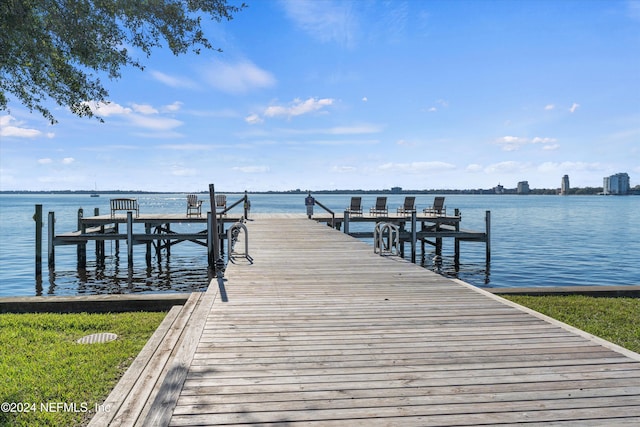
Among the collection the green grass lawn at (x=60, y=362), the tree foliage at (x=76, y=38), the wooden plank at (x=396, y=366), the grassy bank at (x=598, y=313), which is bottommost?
the grassy bank at (x=598, y=313)

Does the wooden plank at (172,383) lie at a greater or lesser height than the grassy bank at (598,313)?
greater

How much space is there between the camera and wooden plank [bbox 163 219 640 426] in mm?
3146

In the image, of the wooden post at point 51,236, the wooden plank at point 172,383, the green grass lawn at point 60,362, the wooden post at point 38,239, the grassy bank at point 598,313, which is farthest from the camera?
the wooden post at point 51,236

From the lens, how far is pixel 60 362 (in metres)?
5.64

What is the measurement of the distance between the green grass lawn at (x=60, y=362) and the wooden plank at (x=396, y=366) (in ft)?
4.68

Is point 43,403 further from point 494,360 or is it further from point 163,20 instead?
point 163,20

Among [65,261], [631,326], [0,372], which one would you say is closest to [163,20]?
[0,372]

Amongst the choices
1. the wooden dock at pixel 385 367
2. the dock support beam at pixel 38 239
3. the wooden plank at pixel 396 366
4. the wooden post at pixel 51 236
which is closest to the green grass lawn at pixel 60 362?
the wooden dock at pixel 385 367

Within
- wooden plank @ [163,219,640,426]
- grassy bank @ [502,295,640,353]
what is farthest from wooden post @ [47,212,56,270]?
grassy bank @ [502,295,640,353]

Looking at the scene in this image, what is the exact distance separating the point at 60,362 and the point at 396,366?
4482 millimetres

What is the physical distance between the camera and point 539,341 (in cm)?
464

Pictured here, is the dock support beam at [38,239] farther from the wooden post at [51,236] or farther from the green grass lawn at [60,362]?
the green grass lawn at [60,362]

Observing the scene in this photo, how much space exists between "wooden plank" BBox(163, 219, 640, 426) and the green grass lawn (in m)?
1.43

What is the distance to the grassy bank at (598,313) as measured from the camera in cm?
709
